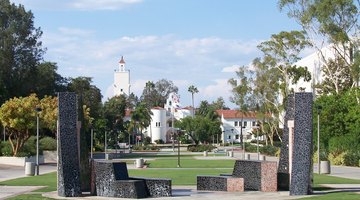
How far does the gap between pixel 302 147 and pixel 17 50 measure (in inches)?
2236

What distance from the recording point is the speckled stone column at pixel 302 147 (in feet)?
72.6

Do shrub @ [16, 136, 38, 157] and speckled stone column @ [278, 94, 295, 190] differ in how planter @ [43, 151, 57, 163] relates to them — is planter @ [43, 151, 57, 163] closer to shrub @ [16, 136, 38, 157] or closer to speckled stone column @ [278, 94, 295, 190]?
shrub @ [16, 136, 38, 157]

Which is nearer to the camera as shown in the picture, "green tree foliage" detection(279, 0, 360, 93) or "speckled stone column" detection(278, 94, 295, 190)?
"speckled stone column" detection(278, 94, 295, 190)

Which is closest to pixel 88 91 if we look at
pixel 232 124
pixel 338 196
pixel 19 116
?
pixel 19 116

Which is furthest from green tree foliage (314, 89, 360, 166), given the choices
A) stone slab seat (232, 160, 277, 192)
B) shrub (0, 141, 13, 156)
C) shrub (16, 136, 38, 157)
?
stone slab seat (232, 160, 277, 192)

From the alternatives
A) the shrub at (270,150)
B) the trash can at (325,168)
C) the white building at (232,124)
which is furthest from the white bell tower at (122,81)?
the trash can at (325,168)

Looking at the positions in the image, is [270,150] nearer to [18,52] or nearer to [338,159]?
[338,159]

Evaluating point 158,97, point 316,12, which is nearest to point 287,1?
point 316,12

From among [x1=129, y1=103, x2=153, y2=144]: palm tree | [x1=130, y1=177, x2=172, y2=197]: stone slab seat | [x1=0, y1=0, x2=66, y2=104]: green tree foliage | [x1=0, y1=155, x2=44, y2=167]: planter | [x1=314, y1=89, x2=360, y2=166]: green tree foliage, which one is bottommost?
[x1=0, y1=155, x2=44, y2=167]: planter

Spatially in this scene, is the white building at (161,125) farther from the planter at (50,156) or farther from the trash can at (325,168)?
the trash can at (325,168)

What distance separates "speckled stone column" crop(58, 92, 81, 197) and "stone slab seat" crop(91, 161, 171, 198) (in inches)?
24.8

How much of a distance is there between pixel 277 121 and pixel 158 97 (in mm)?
93566

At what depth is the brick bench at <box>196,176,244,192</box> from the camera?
23641mm

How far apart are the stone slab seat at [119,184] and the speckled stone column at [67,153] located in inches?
24.8
